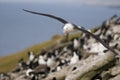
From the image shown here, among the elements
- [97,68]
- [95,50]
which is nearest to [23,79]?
[95,50]

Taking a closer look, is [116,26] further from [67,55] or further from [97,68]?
[97,68]

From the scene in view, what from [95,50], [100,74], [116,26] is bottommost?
[100,74]

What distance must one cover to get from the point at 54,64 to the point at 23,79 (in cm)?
695

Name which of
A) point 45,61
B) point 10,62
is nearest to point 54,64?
point 45,61

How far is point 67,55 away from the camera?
3806 cm

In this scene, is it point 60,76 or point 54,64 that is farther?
point 54,64

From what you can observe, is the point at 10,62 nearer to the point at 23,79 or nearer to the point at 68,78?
the point at 23,79

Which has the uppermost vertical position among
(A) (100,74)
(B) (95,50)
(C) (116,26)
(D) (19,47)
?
(D) (19,47)

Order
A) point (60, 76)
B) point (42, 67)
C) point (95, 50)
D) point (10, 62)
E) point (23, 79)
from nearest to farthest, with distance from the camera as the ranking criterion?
point (60, 76), point (23, 79), point (95, 50), point (42, 67), point (10, 62)

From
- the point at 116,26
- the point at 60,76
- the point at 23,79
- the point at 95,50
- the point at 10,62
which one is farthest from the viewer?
the point at 10,62

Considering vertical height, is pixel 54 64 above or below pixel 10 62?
below

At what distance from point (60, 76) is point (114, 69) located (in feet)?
15.2

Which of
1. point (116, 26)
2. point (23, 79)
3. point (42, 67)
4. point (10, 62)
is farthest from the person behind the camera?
point (10, 62)

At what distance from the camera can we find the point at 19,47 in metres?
153
